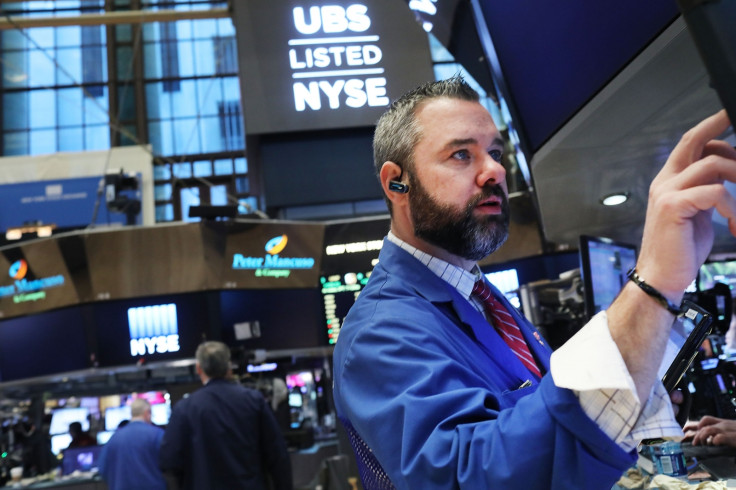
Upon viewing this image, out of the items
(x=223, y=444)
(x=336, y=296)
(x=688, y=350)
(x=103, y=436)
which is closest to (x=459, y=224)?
(x=688, y=350)

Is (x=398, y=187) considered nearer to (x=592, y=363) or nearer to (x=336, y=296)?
(x=592, y=363)

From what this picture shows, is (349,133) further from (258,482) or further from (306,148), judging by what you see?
(258,482)

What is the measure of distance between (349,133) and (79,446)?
540cm

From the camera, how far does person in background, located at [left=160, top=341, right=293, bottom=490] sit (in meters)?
4.48

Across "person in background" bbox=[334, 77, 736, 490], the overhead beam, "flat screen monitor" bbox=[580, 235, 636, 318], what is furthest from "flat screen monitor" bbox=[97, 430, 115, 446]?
A: "person in background" bbox=[334, 77, 736, 490]

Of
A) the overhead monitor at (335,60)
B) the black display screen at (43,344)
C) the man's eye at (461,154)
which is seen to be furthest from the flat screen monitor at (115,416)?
the man's eye at (461,154)

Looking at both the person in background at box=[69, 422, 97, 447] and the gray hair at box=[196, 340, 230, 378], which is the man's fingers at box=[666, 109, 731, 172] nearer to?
the gray hair at box=[196, 340, 230, 378]

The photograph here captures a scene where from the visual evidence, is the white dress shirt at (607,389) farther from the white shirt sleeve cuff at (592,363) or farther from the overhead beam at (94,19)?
the overhead beam at (94,19)

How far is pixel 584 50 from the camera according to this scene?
93.3 inches

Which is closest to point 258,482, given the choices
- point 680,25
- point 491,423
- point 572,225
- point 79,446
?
point 572,225

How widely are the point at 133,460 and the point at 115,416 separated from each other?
14.0 feet

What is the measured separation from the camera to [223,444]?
14.8 ft

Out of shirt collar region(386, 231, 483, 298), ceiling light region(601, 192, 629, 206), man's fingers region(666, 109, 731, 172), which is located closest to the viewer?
man's fingers region(666, 109, 731, 172)

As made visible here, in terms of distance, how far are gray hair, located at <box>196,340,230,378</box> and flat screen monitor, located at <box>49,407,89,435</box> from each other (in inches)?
230
